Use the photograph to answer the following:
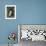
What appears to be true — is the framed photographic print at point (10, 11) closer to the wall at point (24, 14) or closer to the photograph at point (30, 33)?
the wall at point (24, 14)

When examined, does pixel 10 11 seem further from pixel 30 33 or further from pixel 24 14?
pixel 30 33

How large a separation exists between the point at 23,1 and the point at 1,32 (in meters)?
1.04

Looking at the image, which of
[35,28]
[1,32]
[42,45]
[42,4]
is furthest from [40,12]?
[1,32]

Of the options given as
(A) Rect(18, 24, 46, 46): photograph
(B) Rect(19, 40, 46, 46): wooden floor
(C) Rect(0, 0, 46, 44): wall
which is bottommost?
(B) Rect(19, 40, 46, 46): wooden floor

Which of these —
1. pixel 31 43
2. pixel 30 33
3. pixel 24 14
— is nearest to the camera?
pixel 31 43

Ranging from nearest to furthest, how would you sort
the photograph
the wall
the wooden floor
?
the wooden floor → the photograph → the wall

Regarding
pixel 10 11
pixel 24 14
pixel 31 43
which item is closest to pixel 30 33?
pixel 31 43

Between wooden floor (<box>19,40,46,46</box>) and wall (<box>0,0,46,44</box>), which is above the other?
wall (<box>0,0,46,44</box>)

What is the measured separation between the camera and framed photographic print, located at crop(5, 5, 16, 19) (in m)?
3.41

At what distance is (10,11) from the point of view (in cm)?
344

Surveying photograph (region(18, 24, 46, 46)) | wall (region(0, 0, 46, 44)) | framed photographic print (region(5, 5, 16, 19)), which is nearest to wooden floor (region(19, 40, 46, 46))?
photograph (region(18, 24, 46, 46))

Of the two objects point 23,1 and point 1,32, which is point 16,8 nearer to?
point 23,1

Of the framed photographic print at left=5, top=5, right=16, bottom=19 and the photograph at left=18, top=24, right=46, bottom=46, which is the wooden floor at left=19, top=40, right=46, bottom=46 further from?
the framed photographic print at left=5, top=5, right=16, bottom=19

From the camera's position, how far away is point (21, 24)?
3377 mm
